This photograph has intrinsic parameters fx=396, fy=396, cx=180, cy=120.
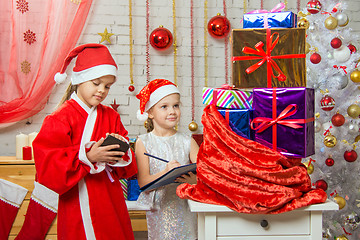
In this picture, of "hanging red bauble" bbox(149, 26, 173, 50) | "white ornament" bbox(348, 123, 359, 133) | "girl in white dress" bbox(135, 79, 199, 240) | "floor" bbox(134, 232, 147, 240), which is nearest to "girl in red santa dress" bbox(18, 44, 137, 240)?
"girl in white dress" bbox(135, 79, 199, 240)

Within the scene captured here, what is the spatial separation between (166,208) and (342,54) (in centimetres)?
185

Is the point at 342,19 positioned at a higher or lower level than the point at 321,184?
higher

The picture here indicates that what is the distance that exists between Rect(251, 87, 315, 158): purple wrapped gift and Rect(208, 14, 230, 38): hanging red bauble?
1.95m

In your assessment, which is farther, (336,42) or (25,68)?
(25,68)

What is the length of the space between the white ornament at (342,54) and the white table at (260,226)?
6.11 feet

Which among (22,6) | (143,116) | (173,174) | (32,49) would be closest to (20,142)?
(32,49)

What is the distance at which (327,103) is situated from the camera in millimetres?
2957

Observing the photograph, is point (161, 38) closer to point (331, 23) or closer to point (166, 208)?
point (331, 23)

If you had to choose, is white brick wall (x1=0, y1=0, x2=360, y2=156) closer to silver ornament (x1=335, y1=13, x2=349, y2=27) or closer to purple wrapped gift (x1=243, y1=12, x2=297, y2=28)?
silver ornament (x1=335, y1=13, x2=349, y2=27)

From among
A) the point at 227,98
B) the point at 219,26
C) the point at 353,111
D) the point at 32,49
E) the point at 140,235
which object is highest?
the point at 219,26

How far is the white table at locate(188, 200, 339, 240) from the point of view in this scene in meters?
1.49

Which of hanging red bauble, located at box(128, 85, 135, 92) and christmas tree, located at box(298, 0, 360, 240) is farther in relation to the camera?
hanging red bauble, located at box(128, 85, 135, 92)

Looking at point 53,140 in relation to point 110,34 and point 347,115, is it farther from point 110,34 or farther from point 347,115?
point 347,115

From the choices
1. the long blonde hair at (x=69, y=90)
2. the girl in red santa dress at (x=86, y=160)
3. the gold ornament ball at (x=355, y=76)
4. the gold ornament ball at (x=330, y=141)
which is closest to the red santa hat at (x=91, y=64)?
the girl in red santa dress at (x=86, y=160)
